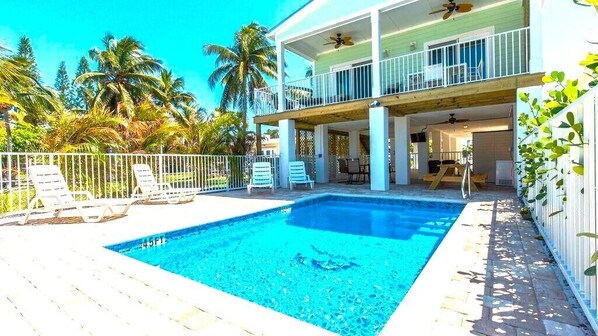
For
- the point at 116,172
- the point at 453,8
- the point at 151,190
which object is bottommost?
the point at 151,190

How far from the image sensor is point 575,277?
2.21 meters

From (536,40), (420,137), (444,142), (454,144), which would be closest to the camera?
(536,40)

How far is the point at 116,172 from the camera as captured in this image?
7773 mm

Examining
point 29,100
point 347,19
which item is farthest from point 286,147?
point 29,100

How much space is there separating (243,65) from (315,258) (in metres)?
17.7

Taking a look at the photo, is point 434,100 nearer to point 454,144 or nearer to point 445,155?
point 445,155

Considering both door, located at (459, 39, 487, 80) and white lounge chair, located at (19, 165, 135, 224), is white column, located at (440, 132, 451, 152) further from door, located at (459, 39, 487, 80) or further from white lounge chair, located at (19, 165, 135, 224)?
white lounge chair, located at (19, 165, 135, 224)

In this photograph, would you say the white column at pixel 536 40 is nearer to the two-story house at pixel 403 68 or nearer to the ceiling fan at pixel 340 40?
the two-story house at pixel 403 68

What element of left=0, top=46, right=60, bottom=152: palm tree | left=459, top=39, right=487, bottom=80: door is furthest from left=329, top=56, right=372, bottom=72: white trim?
left=0, top=46, right=60, bottom=152: palm tree

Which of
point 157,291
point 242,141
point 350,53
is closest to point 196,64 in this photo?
point 242,141

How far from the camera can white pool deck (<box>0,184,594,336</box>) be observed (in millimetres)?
1844

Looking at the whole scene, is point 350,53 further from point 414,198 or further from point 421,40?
point 414,198

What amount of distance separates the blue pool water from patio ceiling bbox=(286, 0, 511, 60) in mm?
6669

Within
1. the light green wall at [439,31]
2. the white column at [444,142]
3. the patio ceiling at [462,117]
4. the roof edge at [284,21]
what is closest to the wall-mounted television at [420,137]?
the patio ceiling at [462,117]
